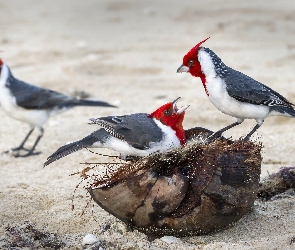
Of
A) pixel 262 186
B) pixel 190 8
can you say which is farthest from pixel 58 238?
pixel 190 8

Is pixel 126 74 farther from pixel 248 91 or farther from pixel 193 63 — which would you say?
pixel 248 91

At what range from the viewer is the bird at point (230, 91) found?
474 cm

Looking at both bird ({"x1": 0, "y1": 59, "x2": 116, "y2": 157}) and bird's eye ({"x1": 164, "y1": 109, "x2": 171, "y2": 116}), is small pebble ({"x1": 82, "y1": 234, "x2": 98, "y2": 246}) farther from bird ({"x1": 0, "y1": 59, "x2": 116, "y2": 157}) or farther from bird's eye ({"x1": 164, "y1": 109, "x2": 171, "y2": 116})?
bird ({"x1": 0, "y1": 59, "x2": 116, "y2": 157})

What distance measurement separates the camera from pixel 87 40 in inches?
437

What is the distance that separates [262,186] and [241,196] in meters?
0.86

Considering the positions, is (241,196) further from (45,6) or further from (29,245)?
(45,6)

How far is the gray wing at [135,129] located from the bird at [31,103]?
2.20 m

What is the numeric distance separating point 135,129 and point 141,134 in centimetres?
7

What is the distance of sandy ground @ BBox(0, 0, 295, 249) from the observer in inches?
168

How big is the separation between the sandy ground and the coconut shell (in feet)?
0.43

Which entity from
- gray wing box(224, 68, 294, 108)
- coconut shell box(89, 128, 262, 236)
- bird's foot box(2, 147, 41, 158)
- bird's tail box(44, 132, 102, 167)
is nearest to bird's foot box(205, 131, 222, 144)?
coconut shell box(89, 128, 262, 236)

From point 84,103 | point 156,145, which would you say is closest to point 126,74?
point 84,103

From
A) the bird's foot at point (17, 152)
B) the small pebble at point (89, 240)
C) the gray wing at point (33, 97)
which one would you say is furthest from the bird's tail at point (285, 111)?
the gray wing at point (33, 97)

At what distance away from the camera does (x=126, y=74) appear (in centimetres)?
A: 898
